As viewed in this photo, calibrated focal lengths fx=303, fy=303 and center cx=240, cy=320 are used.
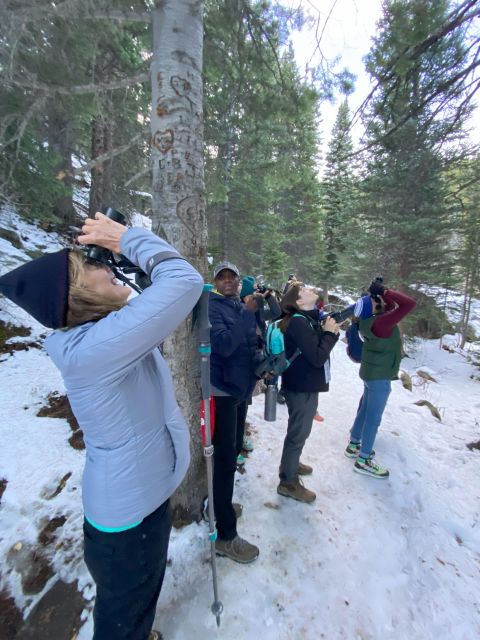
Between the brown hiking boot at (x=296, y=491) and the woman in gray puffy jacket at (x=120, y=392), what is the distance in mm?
2051

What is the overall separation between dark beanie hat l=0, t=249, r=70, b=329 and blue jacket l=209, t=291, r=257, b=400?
152 centimetres

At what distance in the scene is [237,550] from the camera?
2594mm

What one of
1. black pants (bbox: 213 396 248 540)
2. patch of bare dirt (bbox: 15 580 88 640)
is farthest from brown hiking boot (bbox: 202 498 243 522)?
patch of bare dirt (bbox: 15 580 88 640)

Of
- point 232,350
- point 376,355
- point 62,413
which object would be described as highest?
point 232,350

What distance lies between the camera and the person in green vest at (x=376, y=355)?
3.70 m

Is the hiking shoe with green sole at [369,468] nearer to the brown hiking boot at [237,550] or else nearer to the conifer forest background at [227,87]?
the brown hiking boot at [237,550]

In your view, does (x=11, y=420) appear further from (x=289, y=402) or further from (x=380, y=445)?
(x=380, y=445)

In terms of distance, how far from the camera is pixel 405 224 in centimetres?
1170

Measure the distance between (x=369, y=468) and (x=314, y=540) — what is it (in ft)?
4.56

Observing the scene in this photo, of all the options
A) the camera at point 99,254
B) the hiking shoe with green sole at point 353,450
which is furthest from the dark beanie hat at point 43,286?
the hiking shoe with green sole at point 353,450

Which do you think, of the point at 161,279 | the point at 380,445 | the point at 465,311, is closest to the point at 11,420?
the point at 161,279

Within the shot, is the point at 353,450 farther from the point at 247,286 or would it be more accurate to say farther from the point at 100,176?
the point at 100,176

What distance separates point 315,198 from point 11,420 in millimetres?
20757

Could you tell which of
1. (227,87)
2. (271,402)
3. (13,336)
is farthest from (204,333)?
(13,336)
